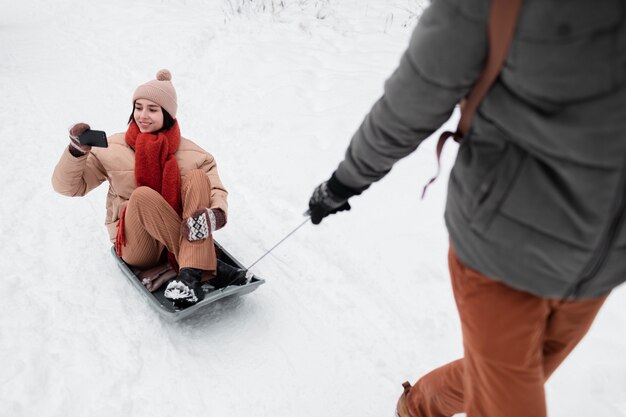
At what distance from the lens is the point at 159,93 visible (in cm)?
267

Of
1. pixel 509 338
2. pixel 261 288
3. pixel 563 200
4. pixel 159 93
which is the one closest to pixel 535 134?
pixel 563 200

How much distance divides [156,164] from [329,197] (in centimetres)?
148

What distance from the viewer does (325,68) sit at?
19.5ft

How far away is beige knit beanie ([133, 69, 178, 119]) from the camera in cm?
265

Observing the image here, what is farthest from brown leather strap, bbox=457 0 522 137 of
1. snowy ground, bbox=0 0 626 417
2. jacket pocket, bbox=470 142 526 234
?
snowy ground, bbox=0 0 626 417

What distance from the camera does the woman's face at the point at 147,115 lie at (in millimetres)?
2691

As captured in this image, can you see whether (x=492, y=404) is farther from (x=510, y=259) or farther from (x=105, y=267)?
(x=105, y=267)

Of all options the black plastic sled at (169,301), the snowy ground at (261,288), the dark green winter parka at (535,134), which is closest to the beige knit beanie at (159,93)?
the black plastic sled at (169,301)

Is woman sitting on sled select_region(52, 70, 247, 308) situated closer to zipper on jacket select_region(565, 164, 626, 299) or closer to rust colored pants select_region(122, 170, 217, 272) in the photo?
rust colored pants select_region(122, 170, 217, 272)

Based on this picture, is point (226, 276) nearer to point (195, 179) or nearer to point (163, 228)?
point (163, 228)

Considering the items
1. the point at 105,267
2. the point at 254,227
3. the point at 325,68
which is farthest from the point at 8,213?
the point at 325,68

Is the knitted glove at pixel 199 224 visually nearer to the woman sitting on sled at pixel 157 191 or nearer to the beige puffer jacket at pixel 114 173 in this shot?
the woman sitting on sled at pixel 157 191

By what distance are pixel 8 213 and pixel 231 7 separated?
18.2 feet

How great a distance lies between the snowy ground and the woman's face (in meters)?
0.92
